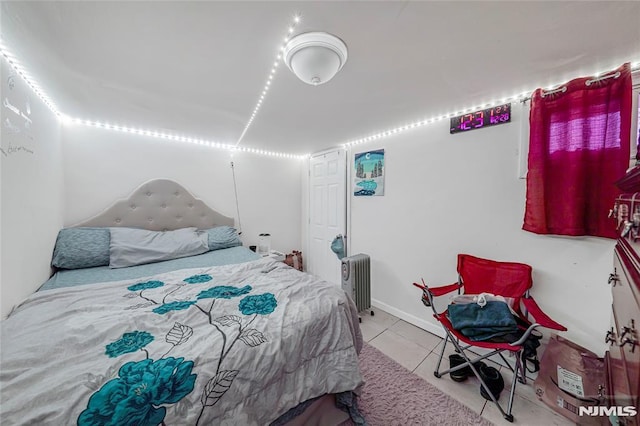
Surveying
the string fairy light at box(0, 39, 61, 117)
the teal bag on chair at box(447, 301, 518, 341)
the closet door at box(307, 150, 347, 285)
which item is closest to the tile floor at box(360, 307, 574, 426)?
the teal bag on chair at box(447, 301, 518, 341)

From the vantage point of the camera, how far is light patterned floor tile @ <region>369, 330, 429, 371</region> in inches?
75.3

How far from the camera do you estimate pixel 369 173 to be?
2857 millimetres

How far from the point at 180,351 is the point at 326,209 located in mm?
2719

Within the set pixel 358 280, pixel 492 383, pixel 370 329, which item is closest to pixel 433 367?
pixel 492 383

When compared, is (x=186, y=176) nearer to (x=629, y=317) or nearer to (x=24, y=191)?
(x=24, y=191)

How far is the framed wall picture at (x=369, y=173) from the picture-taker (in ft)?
8.99

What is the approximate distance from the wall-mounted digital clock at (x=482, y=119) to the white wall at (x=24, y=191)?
10.3ft

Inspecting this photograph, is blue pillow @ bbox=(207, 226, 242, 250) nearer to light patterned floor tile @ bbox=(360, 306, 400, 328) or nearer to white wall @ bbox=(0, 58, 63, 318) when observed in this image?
white wall @ bbox=(0, 58, 63, 318)

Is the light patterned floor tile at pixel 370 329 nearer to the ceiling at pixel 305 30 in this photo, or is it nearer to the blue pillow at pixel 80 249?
the ceiling at pixel 305 30

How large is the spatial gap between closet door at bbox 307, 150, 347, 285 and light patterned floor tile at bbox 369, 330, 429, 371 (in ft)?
3.93

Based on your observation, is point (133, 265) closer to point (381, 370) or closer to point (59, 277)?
point (59, 277)

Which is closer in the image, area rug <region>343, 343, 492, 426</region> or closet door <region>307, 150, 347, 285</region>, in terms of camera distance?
area rug <region>343, 343, 492, 426</region>

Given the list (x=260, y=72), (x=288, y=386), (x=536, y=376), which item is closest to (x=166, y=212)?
(x=260, y=72)

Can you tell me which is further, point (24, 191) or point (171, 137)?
point (171, 137)
